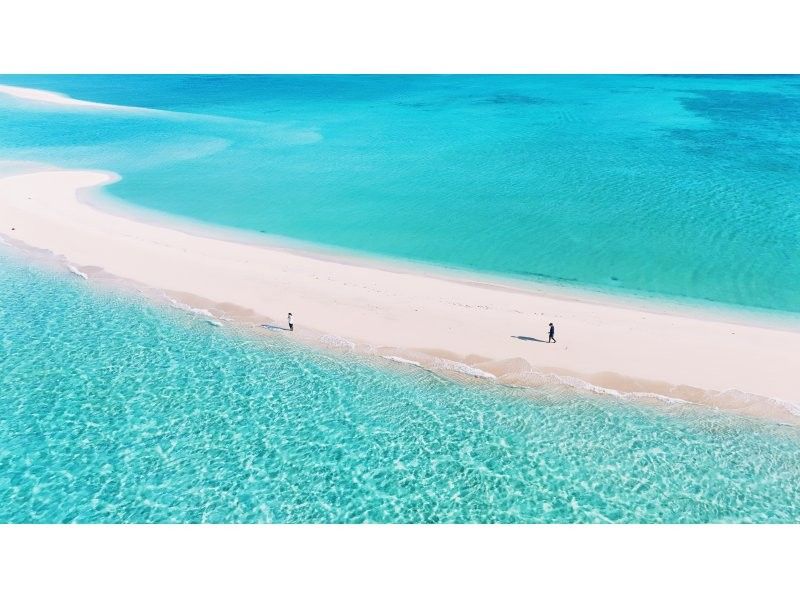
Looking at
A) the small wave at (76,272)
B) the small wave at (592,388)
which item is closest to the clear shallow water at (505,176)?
the small wave at (592,388)

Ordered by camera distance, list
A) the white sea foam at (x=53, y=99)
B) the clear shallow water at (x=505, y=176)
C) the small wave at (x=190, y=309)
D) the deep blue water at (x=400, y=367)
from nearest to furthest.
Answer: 1. the deep blue water at (x=400, y=367)
2. the small wave at (x=190, y=309)
3. the clear shallow water at (x=505, y=176)
4. the white sea foam at (x=53, y=99)

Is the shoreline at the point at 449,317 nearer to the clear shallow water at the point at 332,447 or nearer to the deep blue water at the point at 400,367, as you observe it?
the deep blue water at the point at 400,367

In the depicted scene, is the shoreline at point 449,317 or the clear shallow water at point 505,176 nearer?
the shoreline at point 449,317

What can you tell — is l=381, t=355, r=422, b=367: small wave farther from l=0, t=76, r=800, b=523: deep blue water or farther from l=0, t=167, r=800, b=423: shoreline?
l=0, t=76, r=800, b=523: deep blue water

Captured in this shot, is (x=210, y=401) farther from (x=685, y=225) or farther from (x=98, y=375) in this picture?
(x=685, y=225)

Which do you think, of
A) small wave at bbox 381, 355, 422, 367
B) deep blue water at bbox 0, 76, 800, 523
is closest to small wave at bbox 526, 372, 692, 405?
deep blue water at bbox 0, 76, 800, 523

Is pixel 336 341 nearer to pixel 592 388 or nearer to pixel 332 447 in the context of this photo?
pixel 332 447

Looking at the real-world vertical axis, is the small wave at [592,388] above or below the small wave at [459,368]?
below
